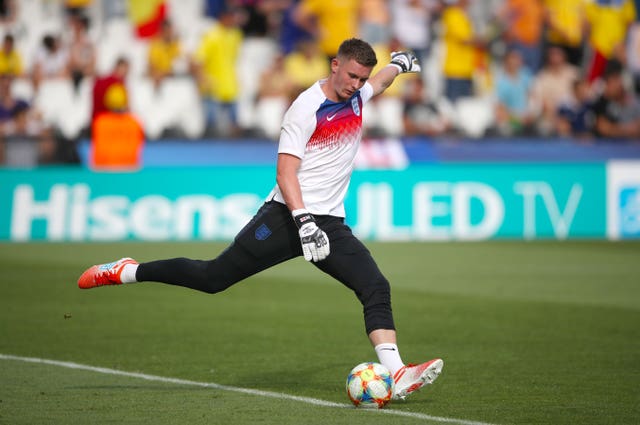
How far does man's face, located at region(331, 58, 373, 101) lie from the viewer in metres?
8.16

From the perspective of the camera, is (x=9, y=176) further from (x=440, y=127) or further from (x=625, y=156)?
(x=625, y=156)

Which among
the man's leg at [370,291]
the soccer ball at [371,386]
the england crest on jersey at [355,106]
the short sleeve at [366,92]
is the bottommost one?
the soccer ball at [371,386]

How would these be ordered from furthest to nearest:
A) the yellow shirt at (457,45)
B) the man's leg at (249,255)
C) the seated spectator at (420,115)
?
the yellow shirt at (457,45), the seated spectator at (420,115), the man's leg at (249,255)

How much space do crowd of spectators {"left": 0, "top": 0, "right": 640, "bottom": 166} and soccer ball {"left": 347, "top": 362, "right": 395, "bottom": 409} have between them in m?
15.6

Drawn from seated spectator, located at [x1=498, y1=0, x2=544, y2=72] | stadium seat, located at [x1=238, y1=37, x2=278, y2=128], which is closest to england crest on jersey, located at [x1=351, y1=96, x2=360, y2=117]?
stadium seat, located at [x1=238, y1=37, x2=278, y2=128]

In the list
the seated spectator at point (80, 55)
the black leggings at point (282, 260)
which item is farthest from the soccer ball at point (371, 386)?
the seated spectator at point (80, 55)

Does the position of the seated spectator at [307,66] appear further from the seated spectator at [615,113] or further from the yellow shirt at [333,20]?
the seated spectator at [615,113]

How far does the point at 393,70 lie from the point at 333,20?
1469cm

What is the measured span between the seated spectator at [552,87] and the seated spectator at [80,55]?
862 cm

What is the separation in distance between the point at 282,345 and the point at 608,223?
1227 cm

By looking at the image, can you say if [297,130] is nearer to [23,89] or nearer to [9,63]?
[9,63]

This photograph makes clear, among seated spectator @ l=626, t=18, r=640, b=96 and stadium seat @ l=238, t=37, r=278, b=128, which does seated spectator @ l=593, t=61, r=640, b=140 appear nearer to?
seated spectator @ l=626, t=18, r=640, b=96

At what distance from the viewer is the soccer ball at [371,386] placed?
7820 mm

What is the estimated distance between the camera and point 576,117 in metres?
25.0
